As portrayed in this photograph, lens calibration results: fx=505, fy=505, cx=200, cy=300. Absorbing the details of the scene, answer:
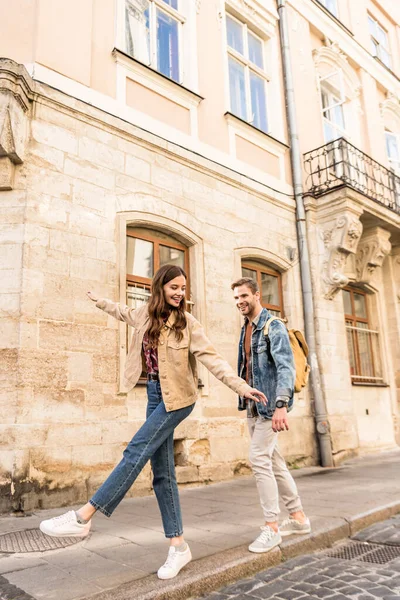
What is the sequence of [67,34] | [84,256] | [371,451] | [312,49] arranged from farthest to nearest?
[312,49]
[371,451]
[67,34]
[84,256]

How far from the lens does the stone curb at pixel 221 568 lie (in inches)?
107

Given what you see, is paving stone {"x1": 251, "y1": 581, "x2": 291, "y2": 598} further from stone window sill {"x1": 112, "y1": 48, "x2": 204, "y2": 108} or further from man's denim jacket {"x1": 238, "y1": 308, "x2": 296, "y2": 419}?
stone window sill {"x1": 112, "y1": 48, "x2": 204, "y2": 108}

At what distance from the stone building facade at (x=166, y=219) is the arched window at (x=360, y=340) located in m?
0.05

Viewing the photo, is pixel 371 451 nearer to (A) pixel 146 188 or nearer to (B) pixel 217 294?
(B) pixel 217 294

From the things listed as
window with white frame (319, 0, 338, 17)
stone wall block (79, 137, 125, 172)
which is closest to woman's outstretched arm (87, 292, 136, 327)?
stone wall block (79, 137, 125, 172)

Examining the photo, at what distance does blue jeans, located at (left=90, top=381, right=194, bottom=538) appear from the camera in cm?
287

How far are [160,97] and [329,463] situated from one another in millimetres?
6341

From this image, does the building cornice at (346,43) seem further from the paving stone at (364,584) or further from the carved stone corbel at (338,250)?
the paving stone at (364,584)

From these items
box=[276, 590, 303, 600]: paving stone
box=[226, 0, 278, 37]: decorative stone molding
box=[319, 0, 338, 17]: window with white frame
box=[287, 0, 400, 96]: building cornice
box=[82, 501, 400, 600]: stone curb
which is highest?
box=[319, 0, 338, 17]: window with white frame

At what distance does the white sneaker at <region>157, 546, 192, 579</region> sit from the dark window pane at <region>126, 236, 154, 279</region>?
4.17m

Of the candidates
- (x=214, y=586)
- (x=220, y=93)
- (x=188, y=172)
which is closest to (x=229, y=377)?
(x=214, y=586)

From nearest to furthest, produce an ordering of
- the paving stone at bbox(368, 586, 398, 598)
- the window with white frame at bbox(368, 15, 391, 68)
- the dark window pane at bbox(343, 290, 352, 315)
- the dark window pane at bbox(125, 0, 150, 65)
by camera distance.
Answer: the paving stone at bbox(368, 586, 398, 598) < the dark window pane at bbox(125, 0, 150, 65) < the dark window pane at bbox(343, 290, 352, 315) < the window with white frame at bbox(368, 15, 391, 68)

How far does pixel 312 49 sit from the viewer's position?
1101cm

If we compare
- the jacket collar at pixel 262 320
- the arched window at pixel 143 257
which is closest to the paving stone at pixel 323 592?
the jacket collar at pixel 262 320
